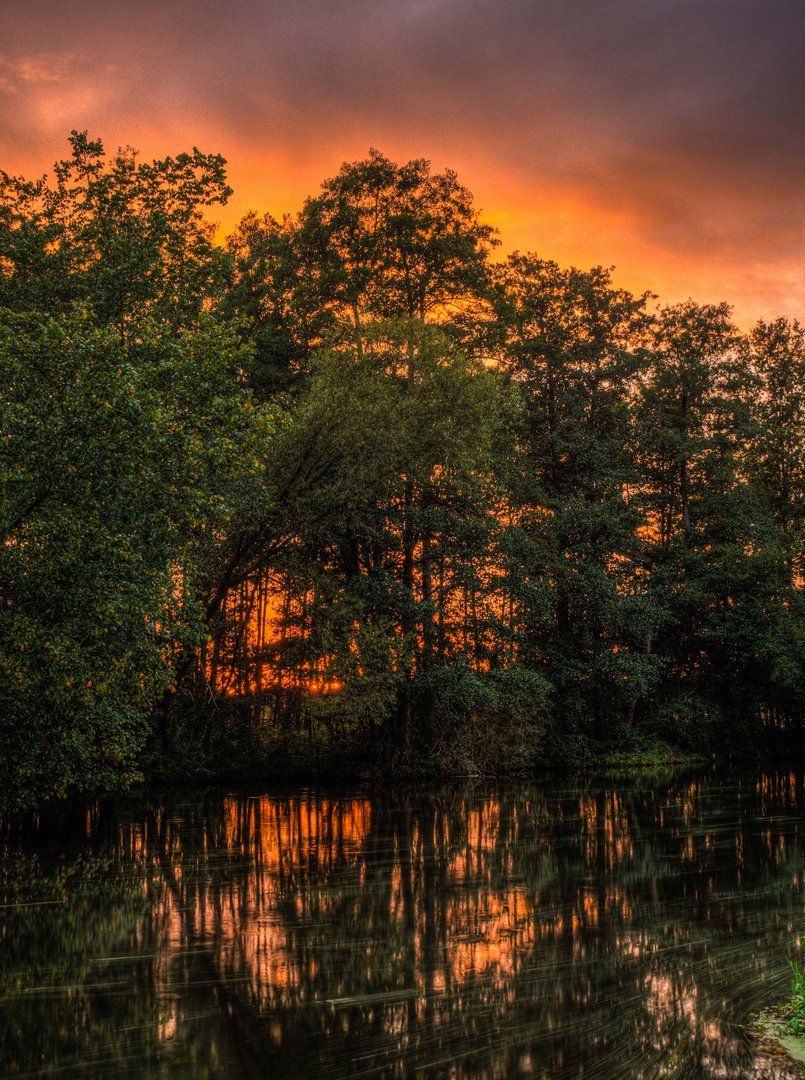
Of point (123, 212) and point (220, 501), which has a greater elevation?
point (123, 212)

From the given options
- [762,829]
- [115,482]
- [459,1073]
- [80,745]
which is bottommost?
[762,829]

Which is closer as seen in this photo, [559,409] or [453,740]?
[453,740]

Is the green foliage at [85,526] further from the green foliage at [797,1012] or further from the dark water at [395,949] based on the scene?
the green foliage at [797,1012]

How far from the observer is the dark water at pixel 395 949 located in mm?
5340

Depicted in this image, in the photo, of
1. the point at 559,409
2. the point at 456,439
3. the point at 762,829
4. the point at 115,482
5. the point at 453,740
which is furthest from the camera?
the point at 559,409

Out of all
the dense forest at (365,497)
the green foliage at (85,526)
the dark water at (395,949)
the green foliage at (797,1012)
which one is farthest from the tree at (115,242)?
the green foliage at (797,1012)

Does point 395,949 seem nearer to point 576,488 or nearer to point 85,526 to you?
point 85,526

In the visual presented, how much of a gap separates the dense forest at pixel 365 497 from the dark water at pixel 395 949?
3.43 meters

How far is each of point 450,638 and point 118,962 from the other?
65.1 ft

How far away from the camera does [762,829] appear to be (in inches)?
612

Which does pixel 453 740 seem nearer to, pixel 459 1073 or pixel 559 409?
pixel 559 409

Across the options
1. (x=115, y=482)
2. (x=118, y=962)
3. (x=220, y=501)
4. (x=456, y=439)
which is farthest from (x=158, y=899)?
(x=456, y=439)

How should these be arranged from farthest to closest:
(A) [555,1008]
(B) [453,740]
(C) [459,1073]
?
(B) [453,740]
(A) [555,1008]
(C) [459,1073]

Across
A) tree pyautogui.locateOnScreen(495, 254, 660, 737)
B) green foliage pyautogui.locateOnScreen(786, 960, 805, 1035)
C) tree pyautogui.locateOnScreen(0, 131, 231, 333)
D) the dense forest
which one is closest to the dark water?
green foliage pyautogui.locateOnScreen(786, 960, 805, 1035)
